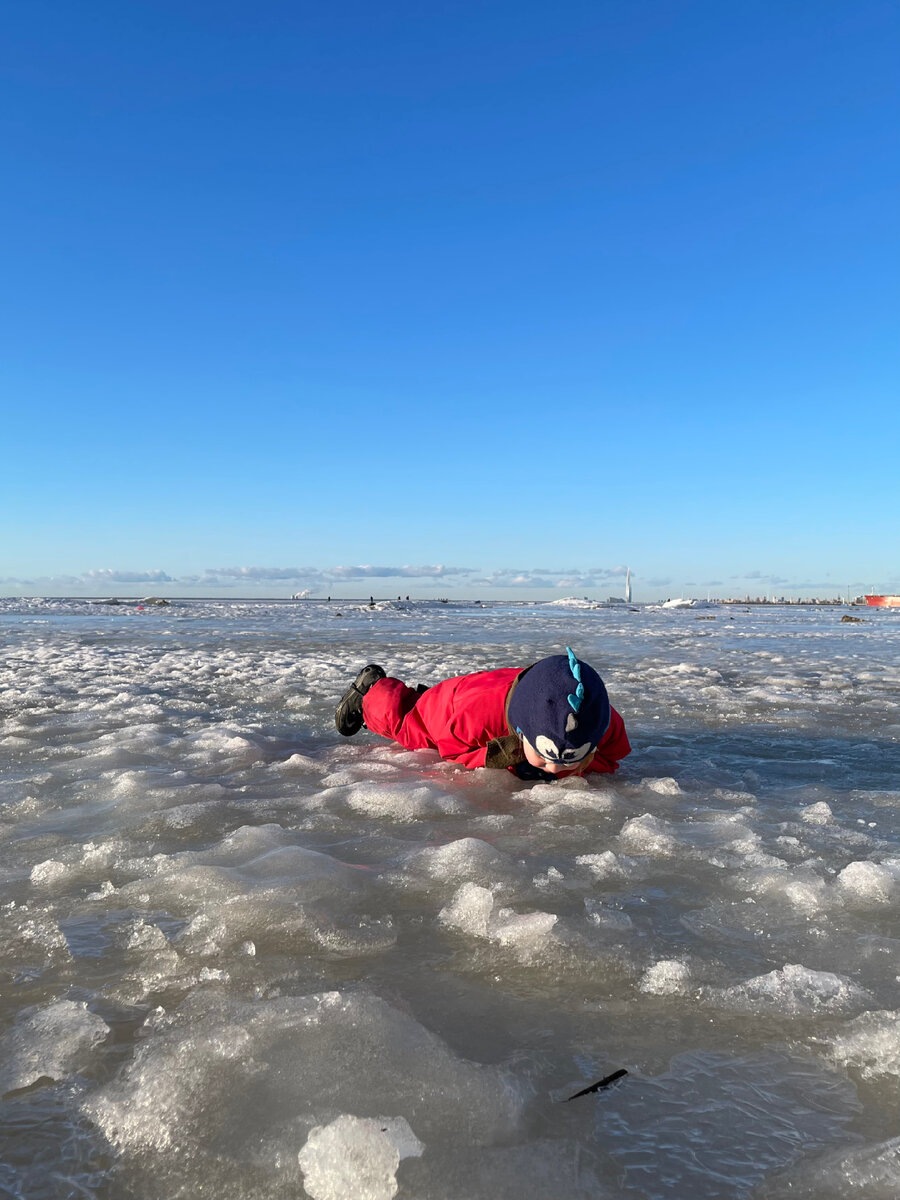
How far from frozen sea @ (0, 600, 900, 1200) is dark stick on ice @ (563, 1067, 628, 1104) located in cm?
1

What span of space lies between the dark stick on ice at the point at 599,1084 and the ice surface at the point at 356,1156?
289 mm

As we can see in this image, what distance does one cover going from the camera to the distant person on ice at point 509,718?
325 centimetres

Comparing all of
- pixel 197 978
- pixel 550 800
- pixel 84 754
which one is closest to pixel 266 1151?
pixel 197 978

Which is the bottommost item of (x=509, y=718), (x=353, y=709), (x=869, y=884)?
(x=869, y=884)

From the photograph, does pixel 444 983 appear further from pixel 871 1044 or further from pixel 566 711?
pixel 566 711

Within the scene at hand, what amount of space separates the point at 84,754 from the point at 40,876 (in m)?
1.93

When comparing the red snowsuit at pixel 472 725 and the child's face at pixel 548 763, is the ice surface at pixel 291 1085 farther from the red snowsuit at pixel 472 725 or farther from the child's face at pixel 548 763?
the red snowsuit at pixel 472 725

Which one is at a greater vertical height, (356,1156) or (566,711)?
(566,711)

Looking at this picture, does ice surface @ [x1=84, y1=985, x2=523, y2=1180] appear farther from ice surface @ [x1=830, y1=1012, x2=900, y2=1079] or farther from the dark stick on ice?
ice surface @ [x1=830, y1=1012, x2=900, y2=1079]

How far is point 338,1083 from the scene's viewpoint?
1.27 meters

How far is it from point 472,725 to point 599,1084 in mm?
2617

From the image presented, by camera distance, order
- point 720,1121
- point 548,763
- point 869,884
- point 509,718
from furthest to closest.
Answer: point 509,718
point 548,763
point 869,884
point 720,1121

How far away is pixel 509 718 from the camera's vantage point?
3586mm

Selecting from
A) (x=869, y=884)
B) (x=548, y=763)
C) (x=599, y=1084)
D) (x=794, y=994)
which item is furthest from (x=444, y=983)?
(x=548, y=763)
